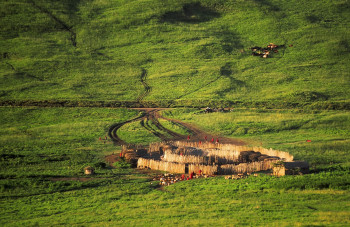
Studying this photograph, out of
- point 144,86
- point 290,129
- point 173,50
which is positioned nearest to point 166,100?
point 144,86

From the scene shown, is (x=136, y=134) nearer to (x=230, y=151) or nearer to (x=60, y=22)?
(x=230, y=151)

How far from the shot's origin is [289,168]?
45.0 m

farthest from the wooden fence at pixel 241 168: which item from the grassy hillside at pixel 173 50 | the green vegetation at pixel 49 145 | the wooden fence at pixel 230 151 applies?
the grassy hillside at pixel 173 50

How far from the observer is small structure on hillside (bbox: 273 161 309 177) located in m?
44.7

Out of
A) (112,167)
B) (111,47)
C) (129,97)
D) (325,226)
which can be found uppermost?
(111,47)

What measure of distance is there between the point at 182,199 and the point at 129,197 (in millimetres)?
4190

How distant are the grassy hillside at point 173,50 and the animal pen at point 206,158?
2859 centimetres

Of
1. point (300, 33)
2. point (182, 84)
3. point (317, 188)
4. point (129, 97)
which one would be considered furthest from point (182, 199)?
point (300, 33)

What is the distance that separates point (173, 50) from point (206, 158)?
5773 cm

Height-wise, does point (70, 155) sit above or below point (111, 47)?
below

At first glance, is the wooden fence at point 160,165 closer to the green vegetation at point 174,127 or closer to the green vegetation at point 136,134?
the green vegetation at point 136,134

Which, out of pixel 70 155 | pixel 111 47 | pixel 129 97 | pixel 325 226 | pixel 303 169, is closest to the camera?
pixel 325 226

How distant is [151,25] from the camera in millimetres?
111250

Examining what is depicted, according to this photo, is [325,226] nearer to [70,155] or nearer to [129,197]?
[129,197]
